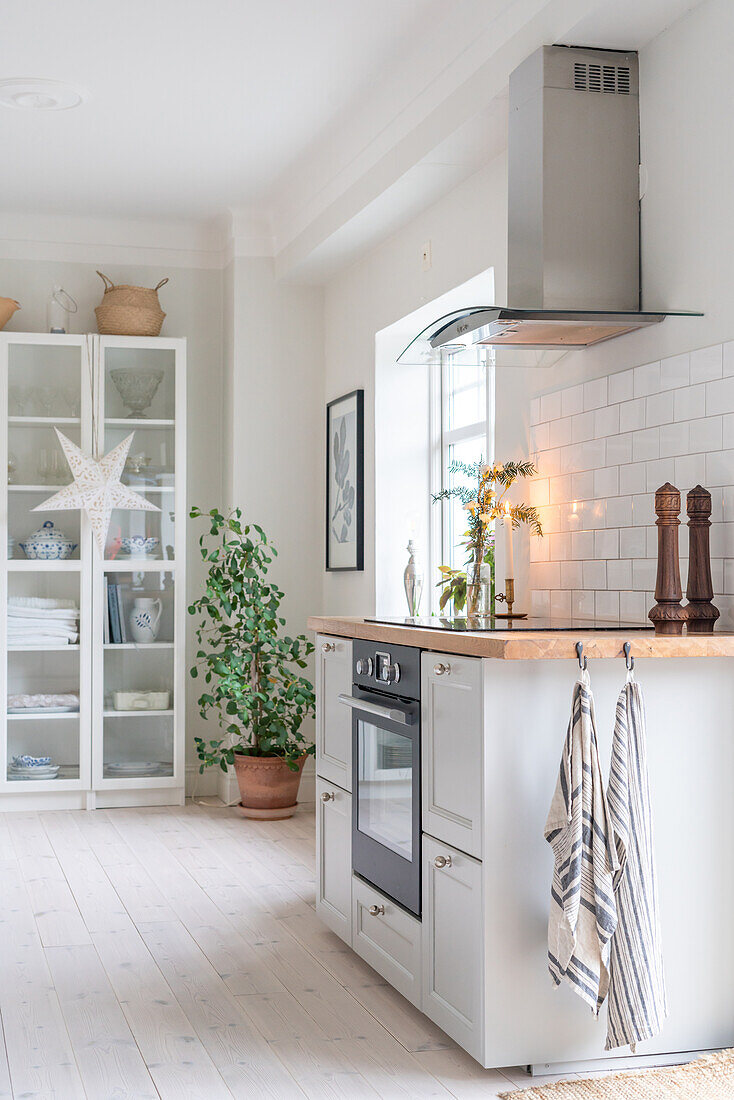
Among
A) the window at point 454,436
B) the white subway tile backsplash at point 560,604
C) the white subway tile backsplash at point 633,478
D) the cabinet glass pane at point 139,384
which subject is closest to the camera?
the white subway tile backsplash at point 633,478

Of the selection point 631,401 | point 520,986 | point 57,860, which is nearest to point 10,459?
point 57,860

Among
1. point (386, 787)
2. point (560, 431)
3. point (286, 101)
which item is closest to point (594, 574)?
point (560, 431)

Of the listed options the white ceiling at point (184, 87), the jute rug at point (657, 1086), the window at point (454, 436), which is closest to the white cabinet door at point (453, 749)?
the jute rug at point (657, 1086)

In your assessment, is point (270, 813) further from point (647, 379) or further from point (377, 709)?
point (647, 379)

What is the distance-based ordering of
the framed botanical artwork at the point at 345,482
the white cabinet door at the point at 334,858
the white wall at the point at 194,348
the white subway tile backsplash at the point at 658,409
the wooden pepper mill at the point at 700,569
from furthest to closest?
the white wall at the point at 194,348 → the framed botanical artwork at the point at 345,482 → the white cabinet door at the point at 334,858 → the white subway tile backsplash at the point at 658,409 → the wooden pepper mill at the point at 700,569

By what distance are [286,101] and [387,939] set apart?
9.45ft

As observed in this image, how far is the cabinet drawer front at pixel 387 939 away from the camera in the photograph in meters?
2.67

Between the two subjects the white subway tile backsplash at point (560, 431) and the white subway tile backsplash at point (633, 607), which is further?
the white subway tile backsplash at point (560, 431)

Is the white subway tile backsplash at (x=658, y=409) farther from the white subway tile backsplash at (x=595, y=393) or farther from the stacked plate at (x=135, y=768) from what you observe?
the stacked plate at (x=135, y=768)

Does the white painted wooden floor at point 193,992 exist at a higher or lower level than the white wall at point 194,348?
lower

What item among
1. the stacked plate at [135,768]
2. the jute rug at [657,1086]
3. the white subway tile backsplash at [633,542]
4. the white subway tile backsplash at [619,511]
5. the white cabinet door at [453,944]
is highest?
the white subway tile backsplash at [619,511]

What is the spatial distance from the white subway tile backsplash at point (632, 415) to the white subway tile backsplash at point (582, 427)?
16 cm

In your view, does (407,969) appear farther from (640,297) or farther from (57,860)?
(57,860)

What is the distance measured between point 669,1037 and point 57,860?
2.63m
